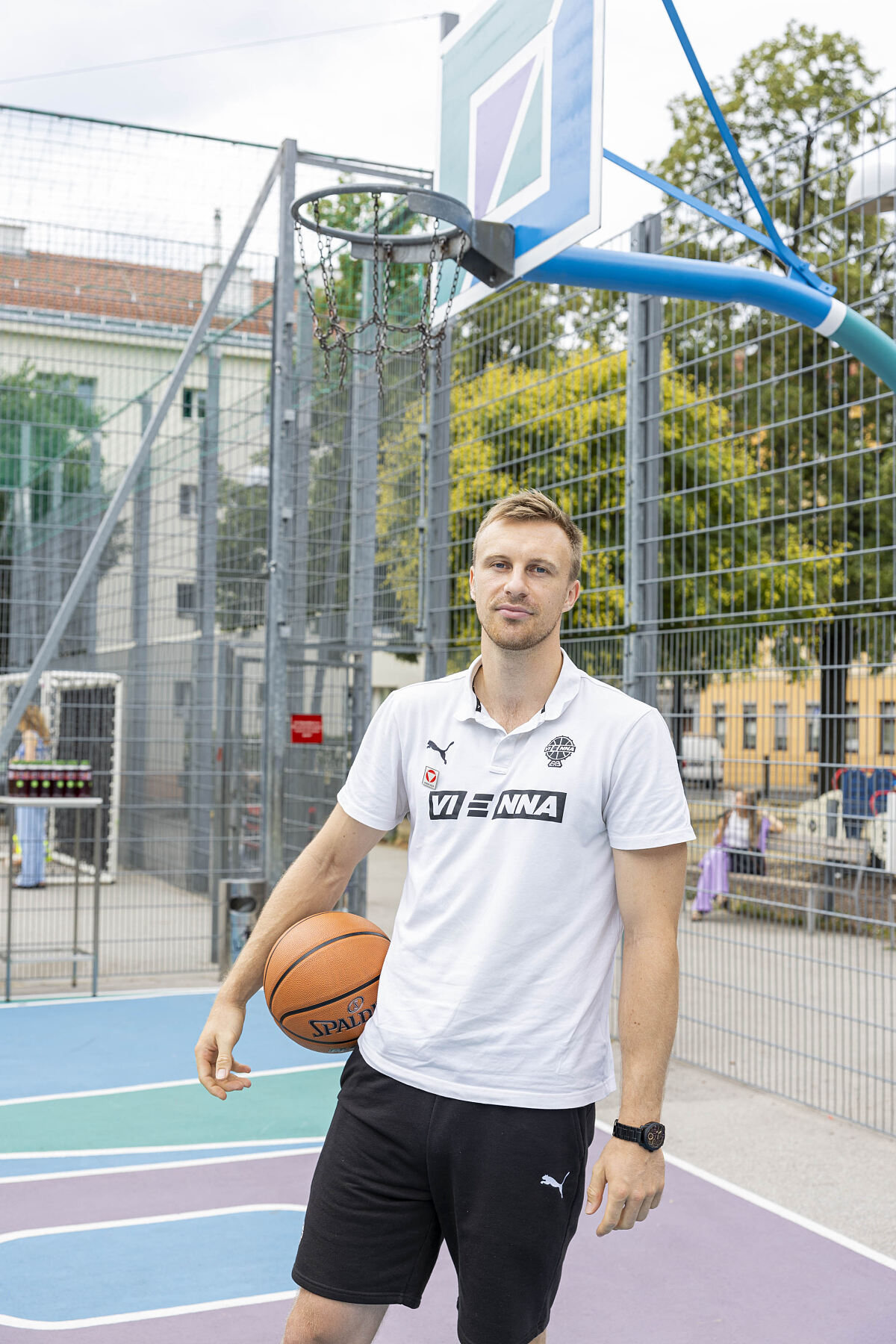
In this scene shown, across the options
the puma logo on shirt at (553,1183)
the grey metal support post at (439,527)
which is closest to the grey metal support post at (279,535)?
the grey metal support post at (439,527)

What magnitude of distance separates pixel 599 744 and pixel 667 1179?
310 cm

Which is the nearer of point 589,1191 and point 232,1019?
point 589,1191

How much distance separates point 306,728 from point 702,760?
10.7ft

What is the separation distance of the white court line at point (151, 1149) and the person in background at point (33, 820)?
5.27 m

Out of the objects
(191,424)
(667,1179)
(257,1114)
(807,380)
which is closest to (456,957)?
(667,1179)

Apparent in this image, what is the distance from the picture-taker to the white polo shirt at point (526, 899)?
2430mm

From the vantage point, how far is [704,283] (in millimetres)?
4633

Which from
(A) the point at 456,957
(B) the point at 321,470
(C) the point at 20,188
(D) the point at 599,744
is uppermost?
(C) the point at 20,188

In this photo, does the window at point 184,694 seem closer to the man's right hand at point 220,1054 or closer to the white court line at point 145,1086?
the white court line at point 145,1086

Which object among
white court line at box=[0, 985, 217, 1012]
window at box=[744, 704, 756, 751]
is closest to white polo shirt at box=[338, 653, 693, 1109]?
window at box=[744, 704, 756, 751]

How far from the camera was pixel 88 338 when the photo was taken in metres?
9.09

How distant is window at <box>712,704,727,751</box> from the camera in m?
6.29

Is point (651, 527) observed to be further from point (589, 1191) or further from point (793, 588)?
point (589, 1191)

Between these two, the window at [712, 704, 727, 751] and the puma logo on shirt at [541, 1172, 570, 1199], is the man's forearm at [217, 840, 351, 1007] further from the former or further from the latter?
the window at [712, 704, 727, 751]
